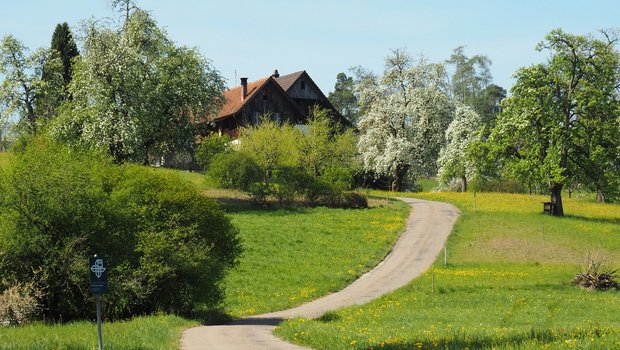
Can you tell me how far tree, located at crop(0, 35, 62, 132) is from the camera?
232ft

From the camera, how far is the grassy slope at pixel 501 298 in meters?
17.7

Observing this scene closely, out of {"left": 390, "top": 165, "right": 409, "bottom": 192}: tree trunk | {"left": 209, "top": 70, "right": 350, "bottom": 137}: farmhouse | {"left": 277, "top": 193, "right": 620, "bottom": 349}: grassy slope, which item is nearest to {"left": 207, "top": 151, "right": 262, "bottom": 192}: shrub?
{"left": 277, "top": 193, "right": 620, "bottom": 349}: grassy slope

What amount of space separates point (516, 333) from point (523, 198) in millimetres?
57846

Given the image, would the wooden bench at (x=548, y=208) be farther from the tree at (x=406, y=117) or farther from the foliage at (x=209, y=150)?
the foliage at (x=209, y=150)

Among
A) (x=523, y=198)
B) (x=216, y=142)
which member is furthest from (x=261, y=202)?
(x=523, y=198)

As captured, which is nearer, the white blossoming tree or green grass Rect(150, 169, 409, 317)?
green grass Rect(150, 169, 409, 317)

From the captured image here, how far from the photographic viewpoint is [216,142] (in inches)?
2756

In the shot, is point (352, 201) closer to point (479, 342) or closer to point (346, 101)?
point (479, 342)

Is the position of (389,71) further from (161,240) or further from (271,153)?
(161,240)

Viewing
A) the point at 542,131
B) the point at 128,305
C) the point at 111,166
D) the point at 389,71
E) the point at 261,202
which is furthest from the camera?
the point at 389,71

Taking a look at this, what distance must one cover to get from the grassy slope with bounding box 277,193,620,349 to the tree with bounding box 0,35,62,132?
4093 centimetres

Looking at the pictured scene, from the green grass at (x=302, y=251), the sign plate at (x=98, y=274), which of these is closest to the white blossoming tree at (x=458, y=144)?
the green grass at (x=302, y=251)

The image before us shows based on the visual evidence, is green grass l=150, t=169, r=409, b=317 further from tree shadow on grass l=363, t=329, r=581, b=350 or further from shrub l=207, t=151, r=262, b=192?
tree shadow on grass l=363, t=329, r=581, b=350

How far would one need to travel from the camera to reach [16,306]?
2492 cm
